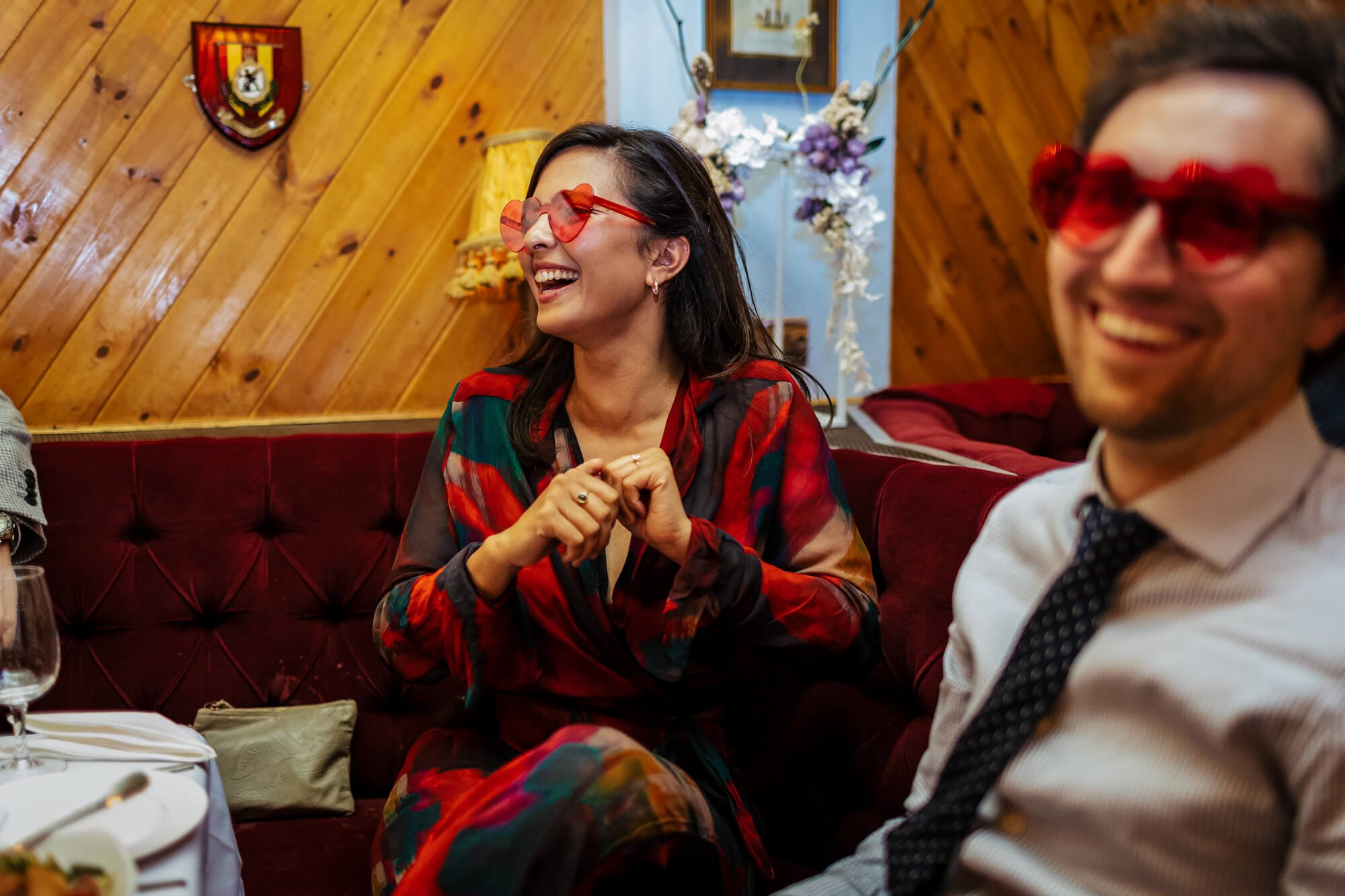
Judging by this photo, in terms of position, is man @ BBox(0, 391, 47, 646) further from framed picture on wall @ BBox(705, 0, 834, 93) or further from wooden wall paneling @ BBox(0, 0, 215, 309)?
framed picture on wall @ BBox(705, 0, 834, 93)

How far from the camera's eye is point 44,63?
7.18 ft

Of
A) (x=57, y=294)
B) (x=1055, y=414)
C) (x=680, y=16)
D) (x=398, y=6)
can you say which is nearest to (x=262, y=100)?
(x=398, y=6)

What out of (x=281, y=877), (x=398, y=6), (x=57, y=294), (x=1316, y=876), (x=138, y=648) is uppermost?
(x=398, y=6)

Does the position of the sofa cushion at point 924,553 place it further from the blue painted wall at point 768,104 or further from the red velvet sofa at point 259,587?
the blue painted wall at point 768,104

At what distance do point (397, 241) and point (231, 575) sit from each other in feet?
3.05

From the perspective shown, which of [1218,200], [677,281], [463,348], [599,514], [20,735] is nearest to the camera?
[1218,200]

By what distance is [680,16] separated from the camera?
258 cm

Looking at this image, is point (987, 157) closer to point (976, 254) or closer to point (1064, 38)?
point (976, 254)

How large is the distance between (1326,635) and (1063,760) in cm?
20

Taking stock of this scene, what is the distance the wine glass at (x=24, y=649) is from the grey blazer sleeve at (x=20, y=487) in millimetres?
642

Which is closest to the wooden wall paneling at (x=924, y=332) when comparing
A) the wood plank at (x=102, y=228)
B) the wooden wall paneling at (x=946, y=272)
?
the wooden wall paneling at (x=946, y=272)

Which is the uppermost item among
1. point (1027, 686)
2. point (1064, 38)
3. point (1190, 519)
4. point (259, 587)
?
point (1064, 38)

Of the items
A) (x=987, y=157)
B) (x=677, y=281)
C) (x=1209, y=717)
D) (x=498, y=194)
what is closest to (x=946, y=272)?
(x=987, y=157)

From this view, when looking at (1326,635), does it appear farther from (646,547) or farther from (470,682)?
(470,682)
